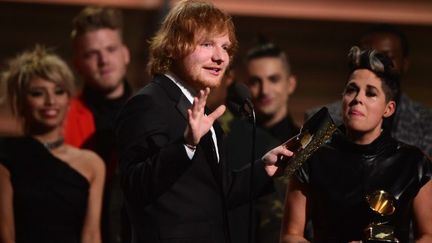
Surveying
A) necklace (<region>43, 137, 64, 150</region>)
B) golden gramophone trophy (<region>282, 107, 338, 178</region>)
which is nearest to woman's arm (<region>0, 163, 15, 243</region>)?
necklace (<region>43, 137, 64, 150</region>)

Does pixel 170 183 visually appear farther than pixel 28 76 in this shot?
No

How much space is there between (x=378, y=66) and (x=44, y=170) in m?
1.57

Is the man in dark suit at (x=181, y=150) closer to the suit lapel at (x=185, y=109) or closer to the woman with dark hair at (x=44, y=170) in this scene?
the suit lapel at (x=185, y=109)

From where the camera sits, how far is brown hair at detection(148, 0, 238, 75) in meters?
3.03

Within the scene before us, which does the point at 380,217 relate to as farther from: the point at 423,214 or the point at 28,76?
the point at 28,76

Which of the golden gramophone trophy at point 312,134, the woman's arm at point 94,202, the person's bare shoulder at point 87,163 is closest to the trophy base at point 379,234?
the golden gramophone trophy at point 312,134

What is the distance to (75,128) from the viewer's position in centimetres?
465

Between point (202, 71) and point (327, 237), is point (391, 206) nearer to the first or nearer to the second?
point (327, 237)

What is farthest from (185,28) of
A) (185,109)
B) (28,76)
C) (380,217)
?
(28,76)

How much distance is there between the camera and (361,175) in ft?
11.0

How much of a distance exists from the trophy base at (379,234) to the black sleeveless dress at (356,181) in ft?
0.29

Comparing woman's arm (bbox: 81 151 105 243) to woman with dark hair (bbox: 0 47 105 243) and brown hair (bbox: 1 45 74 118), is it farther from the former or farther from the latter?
brown hair (bbox: 1 45 74 118)

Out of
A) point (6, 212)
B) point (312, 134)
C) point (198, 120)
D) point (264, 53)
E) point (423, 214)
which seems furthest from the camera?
point (264, 53)

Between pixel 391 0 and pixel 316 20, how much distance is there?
514 mm
